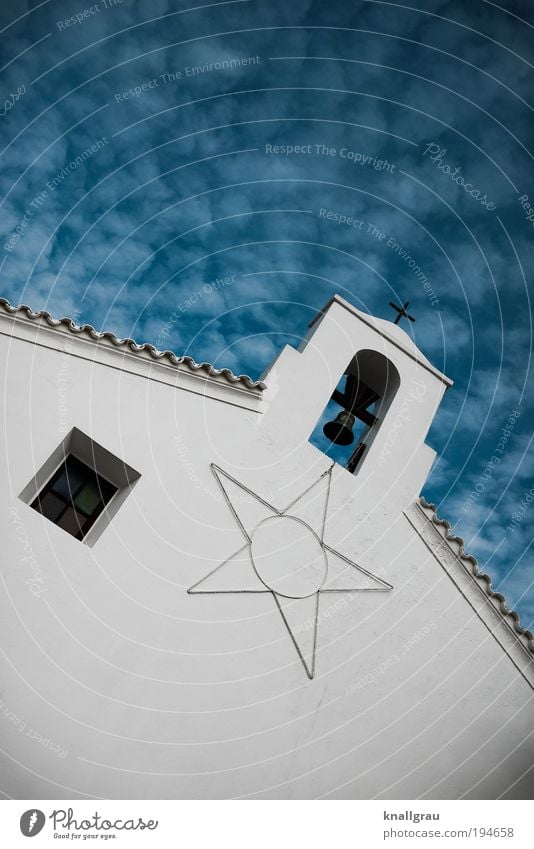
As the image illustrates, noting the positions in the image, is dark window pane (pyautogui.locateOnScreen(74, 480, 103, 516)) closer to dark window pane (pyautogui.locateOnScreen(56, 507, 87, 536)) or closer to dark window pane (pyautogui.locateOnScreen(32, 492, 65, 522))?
dark window pane (pyautogui.locateOnScreen(56, 507, 87, 536))

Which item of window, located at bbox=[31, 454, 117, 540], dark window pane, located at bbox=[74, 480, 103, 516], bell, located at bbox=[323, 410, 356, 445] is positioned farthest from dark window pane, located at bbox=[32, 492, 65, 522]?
bell, located at bbox=[323, 410, 356, 445]

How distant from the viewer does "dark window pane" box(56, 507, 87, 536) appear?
7.34m

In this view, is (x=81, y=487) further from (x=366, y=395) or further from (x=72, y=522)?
(x=366, y=395)

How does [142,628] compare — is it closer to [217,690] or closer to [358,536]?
[217,690]

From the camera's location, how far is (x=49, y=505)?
24.0 feet

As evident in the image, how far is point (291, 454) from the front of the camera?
855 cm

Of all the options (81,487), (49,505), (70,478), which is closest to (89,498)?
(81,487)

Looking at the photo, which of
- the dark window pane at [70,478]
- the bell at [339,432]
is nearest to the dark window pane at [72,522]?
the dark window pane at [70,478]

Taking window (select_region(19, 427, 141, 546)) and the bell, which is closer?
window (select_region(19, 427, 141, 546))

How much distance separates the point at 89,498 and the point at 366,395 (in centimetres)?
453

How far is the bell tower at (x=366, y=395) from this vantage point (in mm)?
8938

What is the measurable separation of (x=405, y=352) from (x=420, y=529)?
2789 millimetres

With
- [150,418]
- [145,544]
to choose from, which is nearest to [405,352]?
[150,418]

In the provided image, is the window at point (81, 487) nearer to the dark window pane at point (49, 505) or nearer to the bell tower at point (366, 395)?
the dark window pane at point (49, 505)
